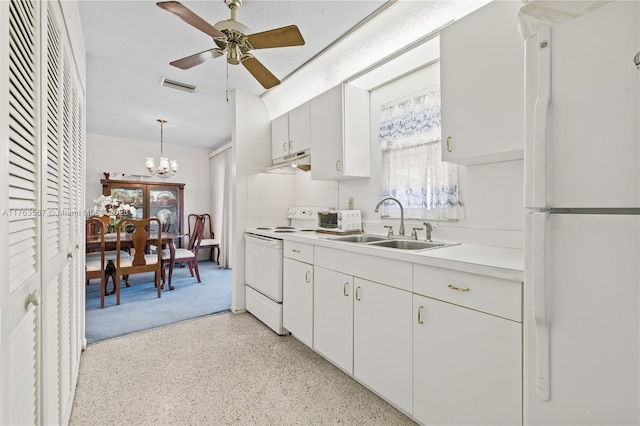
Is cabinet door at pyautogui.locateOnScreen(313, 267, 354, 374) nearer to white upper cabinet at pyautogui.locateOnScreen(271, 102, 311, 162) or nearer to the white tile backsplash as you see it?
the white tile backsplash

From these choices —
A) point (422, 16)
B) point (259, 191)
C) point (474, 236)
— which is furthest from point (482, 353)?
point (259, 191)

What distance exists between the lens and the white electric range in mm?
2689

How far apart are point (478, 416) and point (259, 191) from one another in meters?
2.85

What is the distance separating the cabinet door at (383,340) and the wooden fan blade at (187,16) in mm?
1730

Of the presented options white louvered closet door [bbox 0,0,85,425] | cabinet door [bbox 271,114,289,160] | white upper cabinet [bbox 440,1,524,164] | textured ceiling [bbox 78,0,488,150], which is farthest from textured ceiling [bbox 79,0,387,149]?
white louvered closet door [bbox 0,0,85,425]

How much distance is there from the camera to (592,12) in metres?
0.90

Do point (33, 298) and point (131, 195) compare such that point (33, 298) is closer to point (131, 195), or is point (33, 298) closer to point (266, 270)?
point (266, 270)

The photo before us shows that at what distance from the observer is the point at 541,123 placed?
38.7 inches

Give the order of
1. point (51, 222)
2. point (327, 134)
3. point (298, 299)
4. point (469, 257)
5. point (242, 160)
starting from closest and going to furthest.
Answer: point (51, 222) < point (469, 257) < point (298, 299) < point (327, 134) < point (242, 160)

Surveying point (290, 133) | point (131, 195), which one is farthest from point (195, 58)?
point (131, 195)

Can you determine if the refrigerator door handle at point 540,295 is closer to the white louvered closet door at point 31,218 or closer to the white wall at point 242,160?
the white louvered closet door at point 31,218

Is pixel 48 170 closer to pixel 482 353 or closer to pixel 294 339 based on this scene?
pixel 482 353

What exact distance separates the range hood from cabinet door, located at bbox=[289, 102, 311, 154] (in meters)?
0.06

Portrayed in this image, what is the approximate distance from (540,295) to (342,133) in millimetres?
1894
